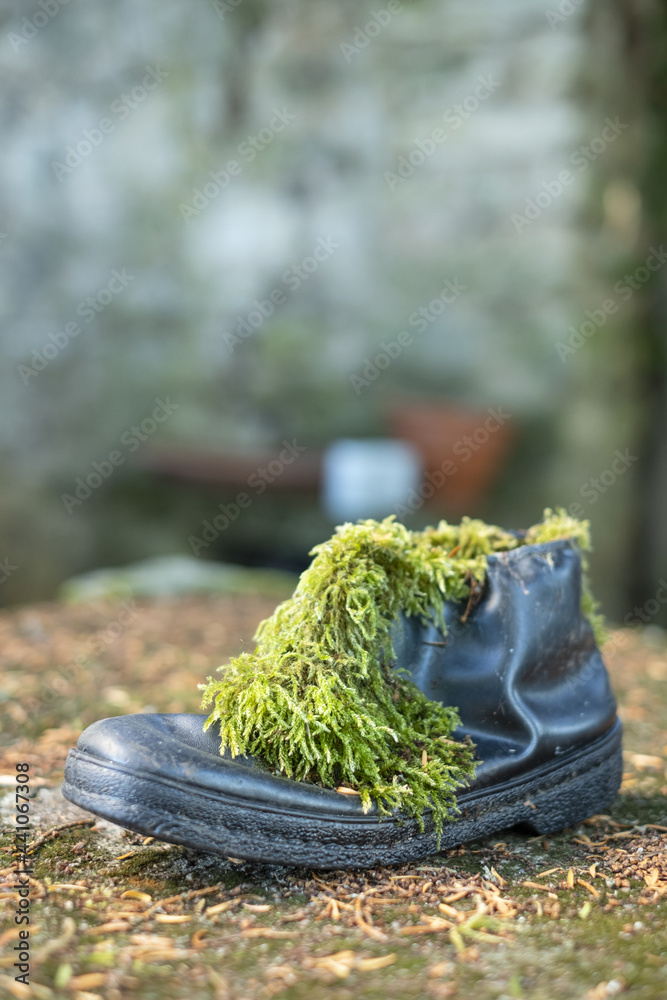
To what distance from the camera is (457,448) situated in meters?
4.86

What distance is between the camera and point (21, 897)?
3.95 ft

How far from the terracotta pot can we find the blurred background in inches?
0.5

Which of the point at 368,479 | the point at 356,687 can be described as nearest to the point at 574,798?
the point at 356,687

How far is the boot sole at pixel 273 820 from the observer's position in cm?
118

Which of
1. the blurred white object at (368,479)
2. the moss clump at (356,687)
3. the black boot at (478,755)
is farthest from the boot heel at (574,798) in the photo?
the blurred white object at (368,479)

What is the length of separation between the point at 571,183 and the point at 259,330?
2010 millimetres

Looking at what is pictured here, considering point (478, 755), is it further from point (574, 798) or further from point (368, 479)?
point (368, 479)

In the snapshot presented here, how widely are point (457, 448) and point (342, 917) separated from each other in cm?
385

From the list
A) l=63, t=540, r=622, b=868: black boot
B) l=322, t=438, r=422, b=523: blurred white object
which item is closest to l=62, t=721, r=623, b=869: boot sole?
l=63, t=540, r=622, b=868: black boot

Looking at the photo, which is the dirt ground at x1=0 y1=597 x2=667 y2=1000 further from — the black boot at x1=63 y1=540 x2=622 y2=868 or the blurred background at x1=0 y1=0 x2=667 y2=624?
the blurred background at x1=0 y1=0 x2=667 y2=624

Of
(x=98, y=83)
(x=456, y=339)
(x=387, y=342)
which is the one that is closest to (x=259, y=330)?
(x=387, y=342)

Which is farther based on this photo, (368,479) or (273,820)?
(368,479)

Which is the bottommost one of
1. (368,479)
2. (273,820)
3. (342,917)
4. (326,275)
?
(342,917)

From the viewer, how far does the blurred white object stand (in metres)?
4.89
